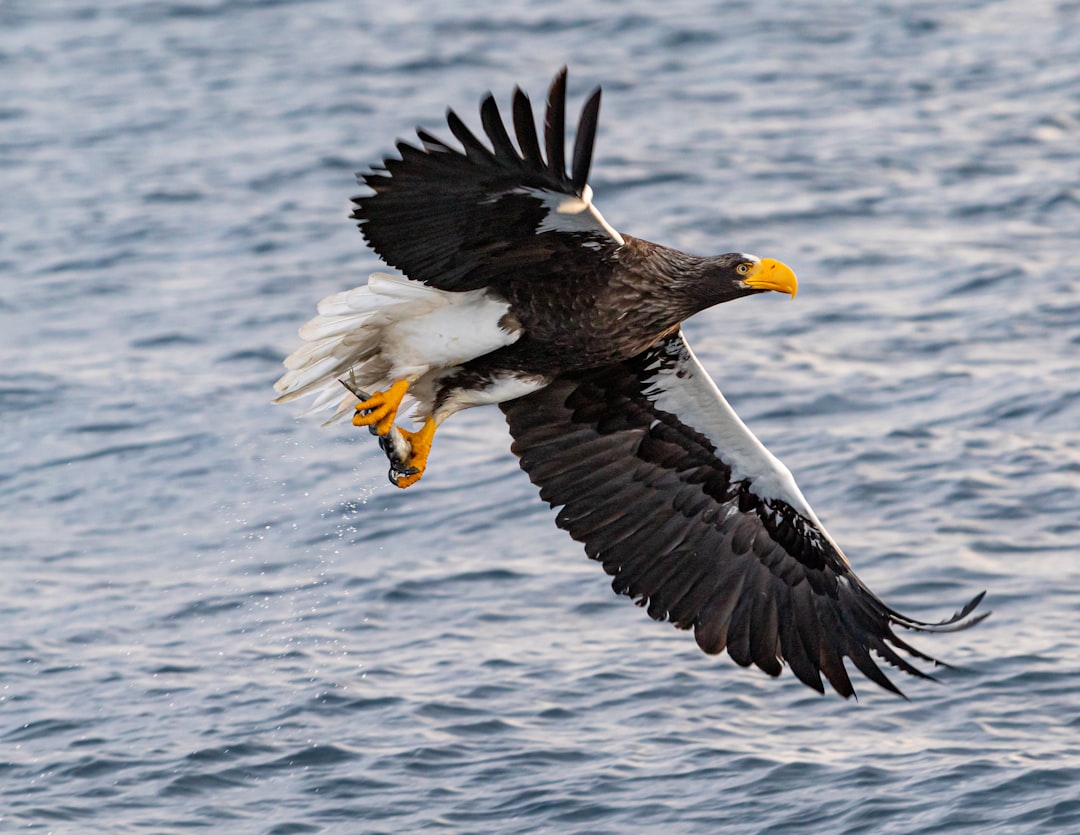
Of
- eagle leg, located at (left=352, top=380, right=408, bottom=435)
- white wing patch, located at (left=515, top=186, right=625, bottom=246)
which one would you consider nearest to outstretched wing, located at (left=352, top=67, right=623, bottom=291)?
white wing patch, located at (left=515, top=186, right=625, bottom=246)

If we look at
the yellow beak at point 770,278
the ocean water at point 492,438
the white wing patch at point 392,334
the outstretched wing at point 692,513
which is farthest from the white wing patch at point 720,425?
the ocean water at point 492,438

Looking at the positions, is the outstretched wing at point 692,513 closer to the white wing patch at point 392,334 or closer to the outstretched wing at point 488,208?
the white wing patch at point 392,334

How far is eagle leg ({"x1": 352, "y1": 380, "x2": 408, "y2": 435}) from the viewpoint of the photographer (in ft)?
22.0

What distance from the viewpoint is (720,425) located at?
715cm

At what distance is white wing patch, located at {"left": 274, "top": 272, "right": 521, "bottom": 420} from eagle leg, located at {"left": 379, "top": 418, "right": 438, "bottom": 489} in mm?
168

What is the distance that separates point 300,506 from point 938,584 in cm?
319

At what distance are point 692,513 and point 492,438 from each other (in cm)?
292

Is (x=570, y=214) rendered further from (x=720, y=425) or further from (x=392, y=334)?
(x=720, y=425)

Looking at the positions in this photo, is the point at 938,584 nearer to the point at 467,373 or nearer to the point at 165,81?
the point at 467,373

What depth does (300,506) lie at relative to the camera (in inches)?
368

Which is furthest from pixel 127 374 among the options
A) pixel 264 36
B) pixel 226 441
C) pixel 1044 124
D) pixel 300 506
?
pixel 1044 124

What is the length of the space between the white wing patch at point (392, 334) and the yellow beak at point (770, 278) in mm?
849

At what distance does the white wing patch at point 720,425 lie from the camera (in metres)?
7.08

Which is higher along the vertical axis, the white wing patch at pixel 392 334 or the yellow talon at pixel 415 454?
the white wing patch at pixel 392 334
